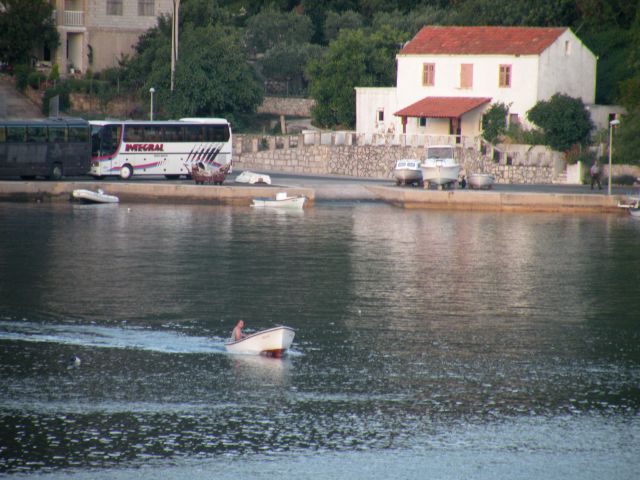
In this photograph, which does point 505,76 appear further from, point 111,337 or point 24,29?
point 111,337

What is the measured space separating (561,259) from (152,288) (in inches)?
586

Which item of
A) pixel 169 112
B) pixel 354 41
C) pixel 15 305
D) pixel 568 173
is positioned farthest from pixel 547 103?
pixel 15 305

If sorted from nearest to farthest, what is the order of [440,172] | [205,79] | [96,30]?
[440,172] → [205,79] → [96,30]

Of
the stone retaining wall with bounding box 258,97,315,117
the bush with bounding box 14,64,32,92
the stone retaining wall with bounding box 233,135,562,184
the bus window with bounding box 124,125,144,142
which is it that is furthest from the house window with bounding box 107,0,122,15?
the bus window with bounding box 124,125,144,142

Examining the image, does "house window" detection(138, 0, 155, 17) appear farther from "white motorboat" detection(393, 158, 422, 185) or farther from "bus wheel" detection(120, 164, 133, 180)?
"white motorboat" detection(393, 158, 422, 185)

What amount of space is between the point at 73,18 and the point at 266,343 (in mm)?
56874

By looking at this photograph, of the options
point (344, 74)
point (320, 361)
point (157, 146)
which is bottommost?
point (320, 361)

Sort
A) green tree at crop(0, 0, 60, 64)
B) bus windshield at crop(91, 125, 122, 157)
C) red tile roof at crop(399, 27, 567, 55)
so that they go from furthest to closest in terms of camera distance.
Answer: green tree at crop(0, 0, 60, 64), red tile roof at crop(399, 27, 567, 55), bus windshield at crop(91, 125, 122, 157)

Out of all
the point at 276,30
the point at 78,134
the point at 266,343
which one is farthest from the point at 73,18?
the point at 266,343

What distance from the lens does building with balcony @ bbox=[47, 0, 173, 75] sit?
74.6 meters

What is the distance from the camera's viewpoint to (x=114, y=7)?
76.0 m

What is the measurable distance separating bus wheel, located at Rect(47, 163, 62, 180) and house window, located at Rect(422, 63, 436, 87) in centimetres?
2239

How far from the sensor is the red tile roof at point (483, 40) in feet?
206

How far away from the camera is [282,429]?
18.4 m
